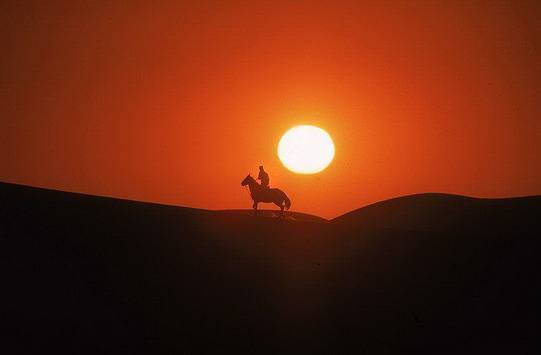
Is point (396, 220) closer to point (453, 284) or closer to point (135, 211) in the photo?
point (453, 284)

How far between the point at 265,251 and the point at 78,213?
317 cm

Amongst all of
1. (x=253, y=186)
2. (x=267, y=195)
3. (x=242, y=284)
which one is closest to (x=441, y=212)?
(x=267, y=195)

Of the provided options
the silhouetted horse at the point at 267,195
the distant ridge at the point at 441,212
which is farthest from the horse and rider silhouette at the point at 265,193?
the distant ridge at the point at 441,212

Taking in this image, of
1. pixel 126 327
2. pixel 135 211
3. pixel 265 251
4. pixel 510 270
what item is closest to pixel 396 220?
pixel 510 270

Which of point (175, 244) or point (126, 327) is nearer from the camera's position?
point (126, 327)

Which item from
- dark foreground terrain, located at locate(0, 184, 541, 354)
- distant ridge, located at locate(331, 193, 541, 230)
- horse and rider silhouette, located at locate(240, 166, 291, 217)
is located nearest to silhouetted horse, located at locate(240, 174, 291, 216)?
horse and rider silhouette, located at locate(240, 166, 291, 217)

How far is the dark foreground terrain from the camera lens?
21.0 ft

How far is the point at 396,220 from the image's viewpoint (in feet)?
57.1

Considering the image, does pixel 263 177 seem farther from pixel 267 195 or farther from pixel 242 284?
pixel 242 284

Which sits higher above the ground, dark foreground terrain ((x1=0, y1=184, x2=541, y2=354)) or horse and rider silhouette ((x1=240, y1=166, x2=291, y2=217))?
horse and rider silhouette ((x1=240, y1=166, x2=291, y2=217))

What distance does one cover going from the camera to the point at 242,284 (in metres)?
7.34

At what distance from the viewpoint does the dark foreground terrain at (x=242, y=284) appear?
6.41m

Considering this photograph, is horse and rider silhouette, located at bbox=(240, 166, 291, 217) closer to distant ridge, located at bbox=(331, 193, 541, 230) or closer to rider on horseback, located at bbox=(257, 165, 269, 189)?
rider on horseback, located at bbox=(257, 165, 269, 189)

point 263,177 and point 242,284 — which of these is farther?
point 263,177
